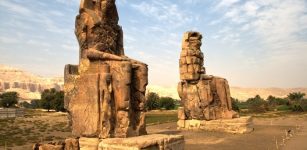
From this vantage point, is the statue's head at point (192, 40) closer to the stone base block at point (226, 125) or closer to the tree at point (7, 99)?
the stone base block at point (226, 125)

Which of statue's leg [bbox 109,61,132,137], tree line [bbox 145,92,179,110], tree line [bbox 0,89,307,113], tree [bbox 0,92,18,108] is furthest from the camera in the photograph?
tree [bbox 0,92,18,108]

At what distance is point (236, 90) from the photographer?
573 feet

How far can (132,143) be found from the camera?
6.55 metres

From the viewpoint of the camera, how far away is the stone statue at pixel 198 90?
594 inches

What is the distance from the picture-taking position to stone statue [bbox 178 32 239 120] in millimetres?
15086

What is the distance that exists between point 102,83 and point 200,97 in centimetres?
864

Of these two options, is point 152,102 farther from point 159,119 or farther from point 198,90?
point 198,90

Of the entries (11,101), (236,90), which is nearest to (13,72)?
(236,90)

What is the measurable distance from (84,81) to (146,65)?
5.56ft

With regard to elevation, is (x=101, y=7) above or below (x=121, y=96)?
above

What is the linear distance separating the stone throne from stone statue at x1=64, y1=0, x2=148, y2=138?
292 inches

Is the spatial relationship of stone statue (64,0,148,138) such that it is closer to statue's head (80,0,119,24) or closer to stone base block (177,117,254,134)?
statue's head (80,0,119,24)

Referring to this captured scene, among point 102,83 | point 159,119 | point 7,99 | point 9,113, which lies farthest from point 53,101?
point 102,83

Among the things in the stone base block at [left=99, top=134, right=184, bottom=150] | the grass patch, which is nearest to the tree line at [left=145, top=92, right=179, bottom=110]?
the grass patch
